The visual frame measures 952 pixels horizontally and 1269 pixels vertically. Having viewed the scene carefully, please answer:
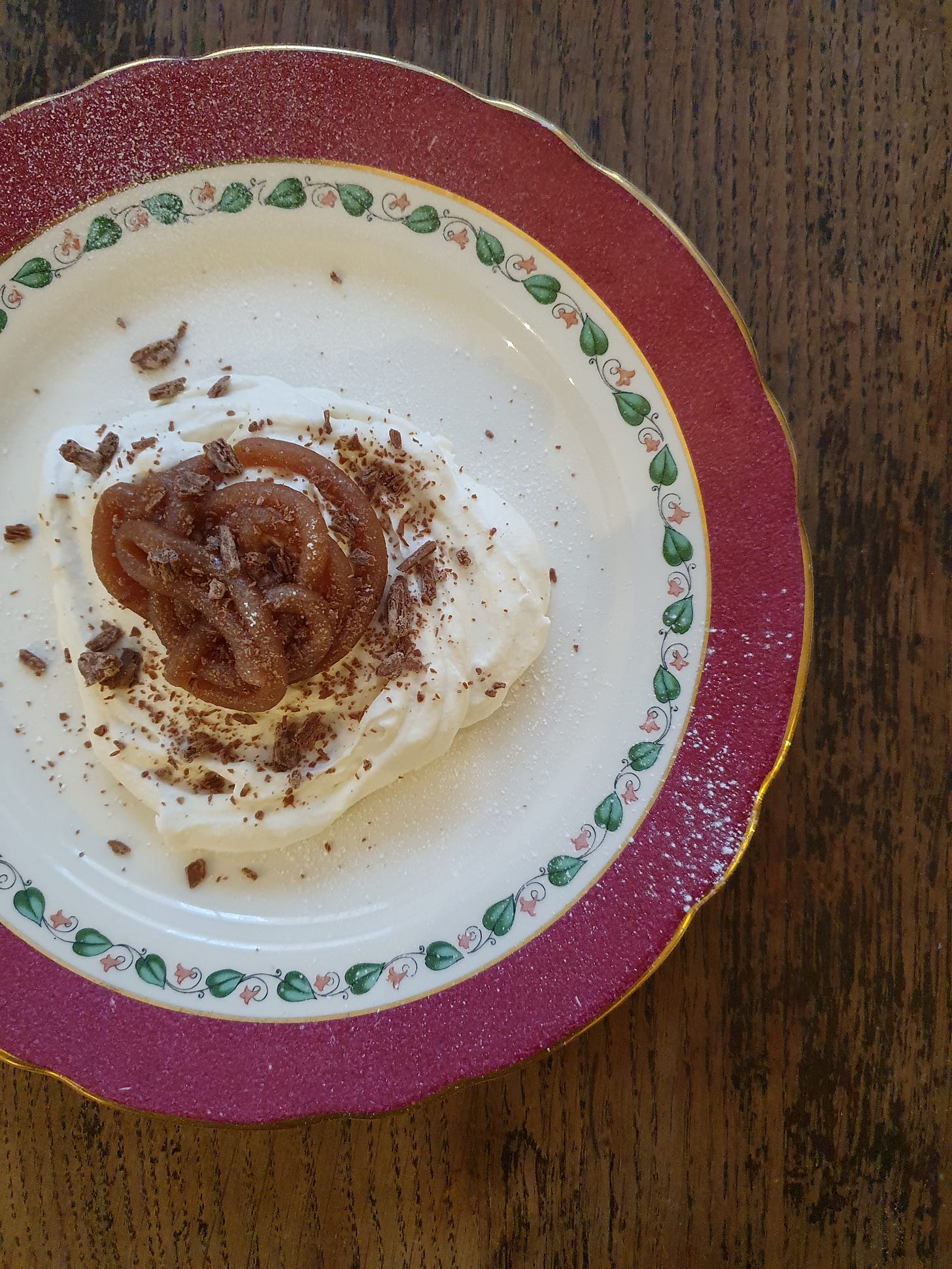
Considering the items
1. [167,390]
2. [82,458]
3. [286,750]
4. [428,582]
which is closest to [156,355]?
[167,390]

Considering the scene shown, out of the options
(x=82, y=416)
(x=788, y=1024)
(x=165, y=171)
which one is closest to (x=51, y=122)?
(x=165, y=171)

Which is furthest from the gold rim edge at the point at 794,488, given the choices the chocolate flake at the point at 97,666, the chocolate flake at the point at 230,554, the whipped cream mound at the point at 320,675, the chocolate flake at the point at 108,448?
the chocolate flake at the point at 230,554

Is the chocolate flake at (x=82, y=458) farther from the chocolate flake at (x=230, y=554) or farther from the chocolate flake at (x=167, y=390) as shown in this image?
the chocolate flake at (x=230, y=554)

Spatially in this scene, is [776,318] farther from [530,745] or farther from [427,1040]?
[427,1040]

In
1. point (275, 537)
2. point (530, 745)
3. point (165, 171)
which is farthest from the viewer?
point (530, 745)

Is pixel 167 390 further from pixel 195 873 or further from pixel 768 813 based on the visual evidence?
pixel 768 813

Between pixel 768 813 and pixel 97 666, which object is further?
pixel 768 813
